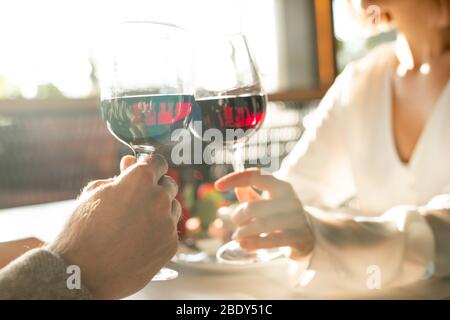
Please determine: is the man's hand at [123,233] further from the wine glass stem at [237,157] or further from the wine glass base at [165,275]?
the wine glass stem at [237,157]

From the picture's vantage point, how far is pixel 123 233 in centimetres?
42

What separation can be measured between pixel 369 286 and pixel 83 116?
122cm

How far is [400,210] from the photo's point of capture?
1.84ft

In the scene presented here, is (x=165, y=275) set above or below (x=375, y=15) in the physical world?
below

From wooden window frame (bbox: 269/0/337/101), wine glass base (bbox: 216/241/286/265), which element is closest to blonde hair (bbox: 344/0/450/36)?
wooden window frame (bbox: 269/0/337/101)

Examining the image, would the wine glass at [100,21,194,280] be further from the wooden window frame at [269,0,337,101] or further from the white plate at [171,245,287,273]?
the wooden window frame at [269,0,337,101]

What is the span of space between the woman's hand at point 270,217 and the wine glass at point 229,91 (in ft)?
0.18

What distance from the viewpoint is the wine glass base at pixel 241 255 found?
536mm

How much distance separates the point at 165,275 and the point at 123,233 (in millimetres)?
94

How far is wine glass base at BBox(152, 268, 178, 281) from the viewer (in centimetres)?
48

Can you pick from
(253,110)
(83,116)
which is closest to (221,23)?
(253,110)

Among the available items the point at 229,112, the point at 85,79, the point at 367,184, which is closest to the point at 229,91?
the point at 229,112

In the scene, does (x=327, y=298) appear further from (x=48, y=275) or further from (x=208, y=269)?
→ (x=48, y=275)

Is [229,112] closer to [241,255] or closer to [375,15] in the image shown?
[241,255]
